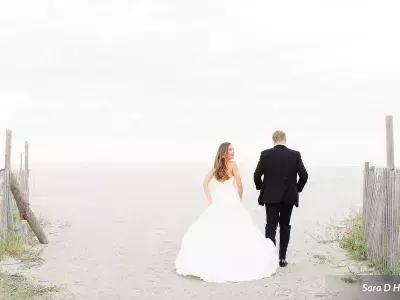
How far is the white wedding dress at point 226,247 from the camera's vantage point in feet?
28.8

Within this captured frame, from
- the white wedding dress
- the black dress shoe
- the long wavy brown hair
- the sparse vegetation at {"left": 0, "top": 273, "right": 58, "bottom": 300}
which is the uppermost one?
the long wavy brown hair

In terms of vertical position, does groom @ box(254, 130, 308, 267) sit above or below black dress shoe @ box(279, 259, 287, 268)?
above

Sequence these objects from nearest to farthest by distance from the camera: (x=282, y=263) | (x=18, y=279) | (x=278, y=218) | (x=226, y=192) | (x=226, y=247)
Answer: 1. (x=18, y=279)
2. (x=226, y=247)
3. (x=226, y=192)
4. (x=278, y=218)
5. (x=282, y=263)

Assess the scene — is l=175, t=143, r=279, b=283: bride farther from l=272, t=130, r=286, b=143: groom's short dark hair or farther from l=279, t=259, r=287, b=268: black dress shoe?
l=272, t=130, r=286, b=143: groom's short dark hair

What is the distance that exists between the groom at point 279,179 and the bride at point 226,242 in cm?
40

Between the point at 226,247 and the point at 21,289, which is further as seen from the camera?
the point at 226,247

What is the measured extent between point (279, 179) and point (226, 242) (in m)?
1.35

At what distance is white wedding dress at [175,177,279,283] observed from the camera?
8766 millimetres

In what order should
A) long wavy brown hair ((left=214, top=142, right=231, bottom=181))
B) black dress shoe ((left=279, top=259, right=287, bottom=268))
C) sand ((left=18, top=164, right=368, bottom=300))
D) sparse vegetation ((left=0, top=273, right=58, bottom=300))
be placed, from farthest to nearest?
black dress shoe ((left=279, top=259, right=287, bottom=268)), long wavy brown hair ((left=214, top=142, right=231, bottom=181)), sand ((left=18, top=164, right=368, bottom=300)), sparse vegetation ((left=0, top=273, right=58, bottom=300))

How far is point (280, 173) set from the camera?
9.18 metres

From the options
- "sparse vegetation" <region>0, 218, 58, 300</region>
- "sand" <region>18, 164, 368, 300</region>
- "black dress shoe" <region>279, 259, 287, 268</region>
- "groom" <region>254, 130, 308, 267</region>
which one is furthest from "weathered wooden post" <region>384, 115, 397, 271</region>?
"sparse vegetation" <region>0, 218, 58, 300</region>

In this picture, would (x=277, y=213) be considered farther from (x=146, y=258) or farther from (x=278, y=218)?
(x=146, y=258)

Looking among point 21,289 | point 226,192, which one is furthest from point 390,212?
point 21,289

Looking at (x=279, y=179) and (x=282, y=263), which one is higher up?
(x=279, y=179)
